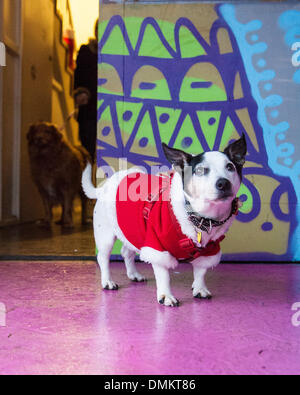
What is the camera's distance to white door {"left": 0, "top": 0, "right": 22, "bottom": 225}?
4750 mm

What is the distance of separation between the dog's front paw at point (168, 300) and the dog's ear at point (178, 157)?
560 millimetres

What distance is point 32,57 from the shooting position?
5508 mm

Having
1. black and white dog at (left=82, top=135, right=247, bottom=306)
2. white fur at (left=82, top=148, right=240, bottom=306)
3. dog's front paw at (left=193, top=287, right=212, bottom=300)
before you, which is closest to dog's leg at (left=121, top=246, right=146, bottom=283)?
white fur at (left=82, top=148, right=240, bottom=306)

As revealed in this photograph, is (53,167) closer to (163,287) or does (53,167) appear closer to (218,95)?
(218,95)

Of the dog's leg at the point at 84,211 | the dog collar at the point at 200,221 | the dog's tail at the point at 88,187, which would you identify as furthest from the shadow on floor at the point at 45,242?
the dog collar at the point at 200,221

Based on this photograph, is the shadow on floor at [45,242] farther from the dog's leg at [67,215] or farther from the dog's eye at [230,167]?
the dog's eye at [230,167]

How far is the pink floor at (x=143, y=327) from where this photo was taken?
132cm

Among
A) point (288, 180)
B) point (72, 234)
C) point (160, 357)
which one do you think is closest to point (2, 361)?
point (160, 357)

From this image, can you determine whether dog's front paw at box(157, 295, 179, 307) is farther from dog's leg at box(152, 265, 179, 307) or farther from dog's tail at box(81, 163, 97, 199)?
dog's tail at box(81, 163, 97, 199)

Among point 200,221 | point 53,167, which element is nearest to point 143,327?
point 200,221

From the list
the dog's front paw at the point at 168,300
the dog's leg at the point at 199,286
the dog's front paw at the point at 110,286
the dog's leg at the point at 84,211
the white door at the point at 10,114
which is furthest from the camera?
the dog's leg at the point at 84,211

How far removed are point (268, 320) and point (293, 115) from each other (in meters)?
1.63

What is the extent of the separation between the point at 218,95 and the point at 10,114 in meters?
2.82

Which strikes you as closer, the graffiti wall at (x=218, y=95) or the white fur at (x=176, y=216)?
the white fur at (x=176, y=216)
